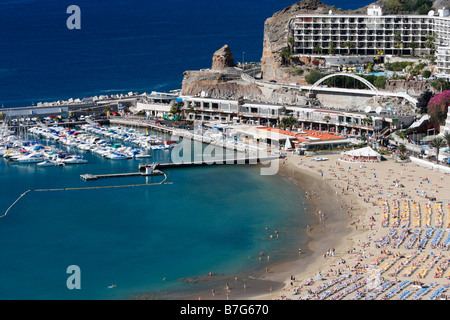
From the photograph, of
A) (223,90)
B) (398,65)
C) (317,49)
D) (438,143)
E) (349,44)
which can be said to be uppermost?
(349,44)

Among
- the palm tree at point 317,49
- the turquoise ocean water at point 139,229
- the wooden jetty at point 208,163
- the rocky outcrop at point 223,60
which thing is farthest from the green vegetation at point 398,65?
the turquoise ocean water at point 139,229

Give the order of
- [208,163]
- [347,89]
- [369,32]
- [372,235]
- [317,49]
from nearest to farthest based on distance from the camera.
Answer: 1. [372,235]
2. [208,163]
3. [347,89]
4. [369,32]
5. [317,49]

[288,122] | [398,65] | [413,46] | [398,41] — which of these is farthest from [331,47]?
[288,122]

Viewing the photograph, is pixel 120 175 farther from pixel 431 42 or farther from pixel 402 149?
pixel 431 42

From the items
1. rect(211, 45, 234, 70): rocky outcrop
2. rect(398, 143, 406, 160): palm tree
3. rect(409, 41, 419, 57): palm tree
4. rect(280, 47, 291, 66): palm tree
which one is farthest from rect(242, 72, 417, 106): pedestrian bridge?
rect(409, 41, 419, 57): palm tree

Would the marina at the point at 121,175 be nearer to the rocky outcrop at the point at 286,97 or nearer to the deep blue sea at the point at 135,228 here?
the deep blue sea at the point at 135,228

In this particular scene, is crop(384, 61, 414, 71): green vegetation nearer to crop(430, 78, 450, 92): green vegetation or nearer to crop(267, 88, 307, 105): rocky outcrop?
crop(430, 78, 450, 92): green vegetation
